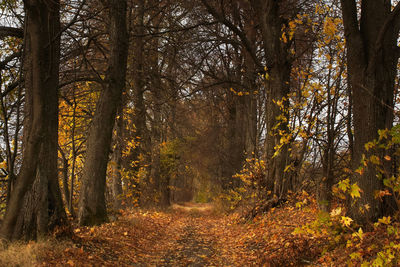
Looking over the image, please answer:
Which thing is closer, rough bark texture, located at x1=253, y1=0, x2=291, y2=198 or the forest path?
the forest path

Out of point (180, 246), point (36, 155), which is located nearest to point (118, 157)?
point (180, 246)

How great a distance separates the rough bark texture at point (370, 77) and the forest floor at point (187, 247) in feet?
2.96

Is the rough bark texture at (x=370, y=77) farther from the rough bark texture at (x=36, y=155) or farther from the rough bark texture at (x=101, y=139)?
the rough bark texture at (x=101, y=139)

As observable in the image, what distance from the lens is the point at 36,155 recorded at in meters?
5.44

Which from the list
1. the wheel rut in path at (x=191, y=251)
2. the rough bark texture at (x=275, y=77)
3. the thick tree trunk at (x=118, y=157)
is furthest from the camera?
the thick tree trunk at (x=118, y=157)

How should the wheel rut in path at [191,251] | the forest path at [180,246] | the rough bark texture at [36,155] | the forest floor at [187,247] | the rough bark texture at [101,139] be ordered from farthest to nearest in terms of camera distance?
1. the rough bark texture at [101,139]
2. the wheel rut in path at [191,251]
3. the rough bark texture at [36,155]
4. the forest path at [180,246]
5. the forest floor at [187,247]

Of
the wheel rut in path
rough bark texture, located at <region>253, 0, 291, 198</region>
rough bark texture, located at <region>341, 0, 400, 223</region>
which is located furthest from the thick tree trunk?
rough bark texture, located at <region>341, 0, 400, 223</region>

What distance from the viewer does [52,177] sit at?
6.17m

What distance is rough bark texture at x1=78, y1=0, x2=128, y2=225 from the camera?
7895 mm

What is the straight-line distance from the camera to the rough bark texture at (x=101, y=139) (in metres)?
7.89

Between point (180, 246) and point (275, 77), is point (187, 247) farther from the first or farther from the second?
point (275, 77)

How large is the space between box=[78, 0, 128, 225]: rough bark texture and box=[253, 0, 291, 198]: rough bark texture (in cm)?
451

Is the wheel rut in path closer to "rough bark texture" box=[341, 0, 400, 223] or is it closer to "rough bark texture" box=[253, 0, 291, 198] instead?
"rough bark texture" box=[253, 0, 291, 198]

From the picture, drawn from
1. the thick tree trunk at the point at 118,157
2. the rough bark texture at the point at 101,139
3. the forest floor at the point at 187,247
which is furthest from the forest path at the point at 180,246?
the thick tree trunk at the point at 118,157
